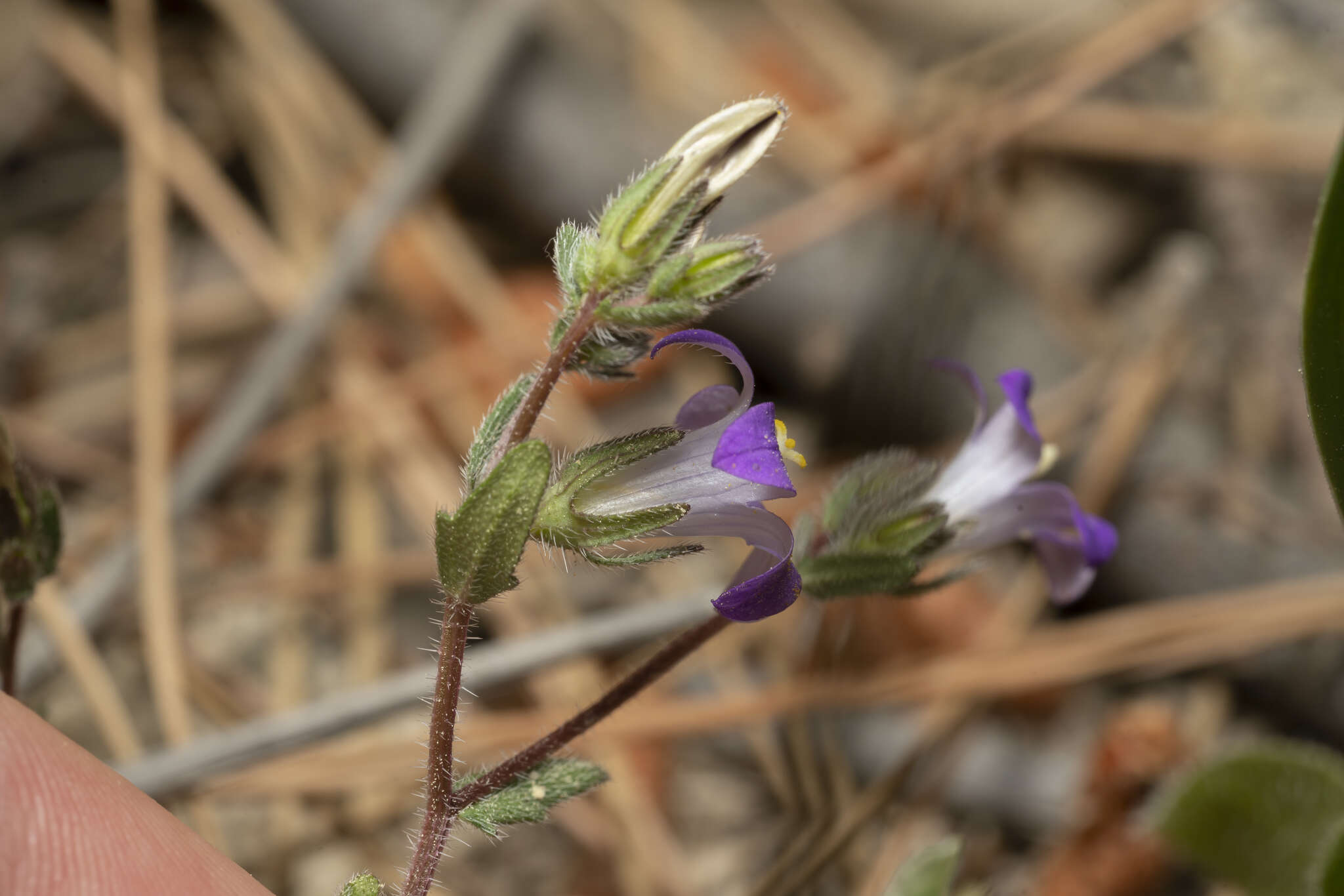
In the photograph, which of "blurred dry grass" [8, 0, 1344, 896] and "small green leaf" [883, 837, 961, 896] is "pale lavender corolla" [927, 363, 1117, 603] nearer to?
"small green leaf" [883, 837, 961, 896]

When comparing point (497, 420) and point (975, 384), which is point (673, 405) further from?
point (497, 420)

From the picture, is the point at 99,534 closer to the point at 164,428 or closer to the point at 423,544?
the point at 164,428

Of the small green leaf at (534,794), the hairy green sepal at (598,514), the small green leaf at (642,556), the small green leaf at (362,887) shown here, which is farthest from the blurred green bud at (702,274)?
the small green leaf at (362,887)

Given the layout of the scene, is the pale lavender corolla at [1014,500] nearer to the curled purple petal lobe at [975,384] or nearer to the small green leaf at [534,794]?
the curled purple petal lobe at [975,384]

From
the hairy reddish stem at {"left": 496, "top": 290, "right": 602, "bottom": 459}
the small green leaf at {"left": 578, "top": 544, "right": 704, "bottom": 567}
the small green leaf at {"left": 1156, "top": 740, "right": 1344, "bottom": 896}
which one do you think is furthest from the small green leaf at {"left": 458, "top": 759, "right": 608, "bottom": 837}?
the small green leaf at {"left": 1156, "top": 740, "right": 1344, "bottom": 896}

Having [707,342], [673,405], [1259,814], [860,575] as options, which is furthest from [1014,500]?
[673,405]

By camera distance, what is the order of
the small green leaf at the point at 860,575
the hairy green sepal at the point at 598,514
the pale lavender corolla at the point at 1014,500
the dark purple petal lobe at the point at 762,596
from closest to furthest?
the dark purple petal lobe at the point at 762,596
the hairy green sepal at the point at 598,514
the small green leaf at the point at 860,575
the pale lavender corolla at the point at 1014,500
